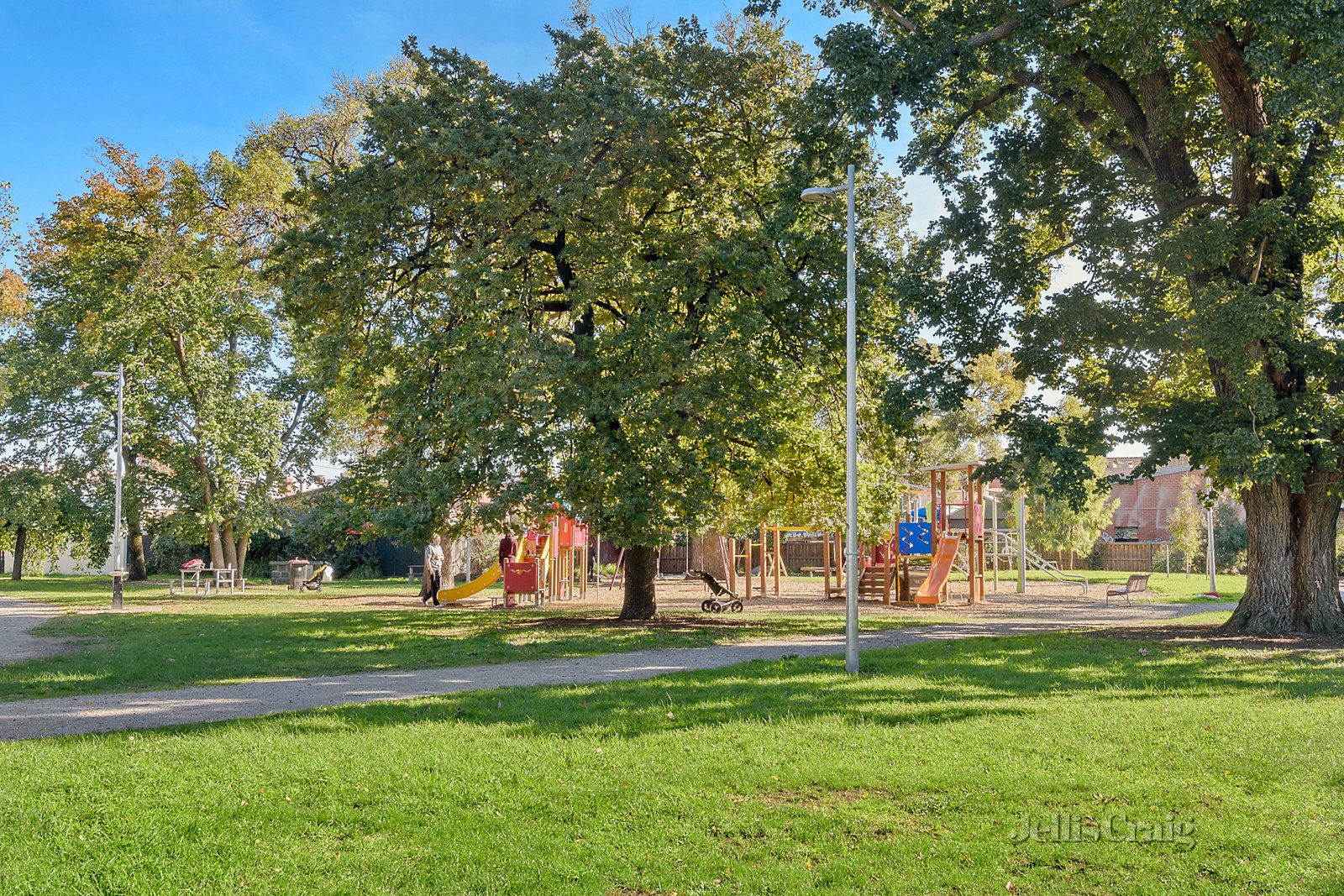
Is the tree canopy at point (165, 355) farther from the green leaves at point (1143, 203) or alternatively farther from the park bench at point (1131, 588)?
the park bench at point (1131, 588)

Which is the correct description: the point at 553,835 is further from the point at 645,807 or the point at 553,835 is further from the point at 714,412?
the point at 714,412

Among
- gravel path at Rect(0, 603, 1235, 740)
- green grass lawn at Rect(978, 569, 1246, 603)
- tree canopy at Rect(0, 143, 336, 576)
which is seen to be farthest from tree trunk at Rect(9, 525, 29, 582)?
green grass lawn at Rect(978, 569, 1246, 603)

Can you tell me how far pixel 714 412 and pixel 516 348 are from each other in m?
3.35

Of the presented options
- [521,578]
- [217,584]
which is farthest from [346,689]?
[217,584]

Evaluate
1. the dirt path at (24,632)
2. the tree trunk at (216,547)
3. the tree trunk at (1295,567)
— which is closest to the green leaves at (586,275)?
the dirt path at (24,632)

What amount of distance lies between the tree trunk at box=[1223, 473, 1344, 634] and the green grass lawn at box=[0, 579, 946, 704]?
6.11 metres

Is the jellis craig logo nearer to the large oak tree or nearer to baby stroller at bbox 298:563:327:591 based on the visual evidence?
the large oak tree

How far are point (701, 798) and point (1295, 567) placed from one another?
46.3 ft

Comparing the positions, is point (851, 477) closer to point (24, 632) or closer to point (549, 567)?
point (24, 632)

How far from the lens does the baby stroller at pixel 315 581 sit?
110ft

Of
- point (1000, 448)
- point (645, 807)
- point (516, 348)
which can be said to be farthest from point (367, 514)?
point (1000, 448)

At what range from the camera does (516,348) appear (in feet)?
52.9

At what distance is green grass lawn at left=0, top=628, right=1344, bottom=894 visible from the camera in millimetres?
5020

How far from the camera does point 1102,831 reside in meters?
5.59
